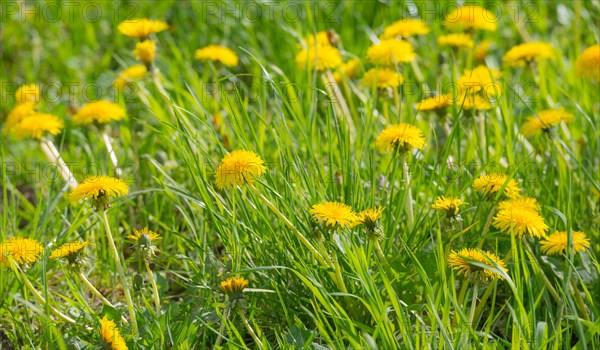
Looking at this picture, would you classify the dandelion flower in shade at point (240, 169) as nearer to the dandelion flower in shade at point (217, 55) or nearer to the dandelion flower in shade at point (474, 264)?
the dandelion flower in shade at point (474, 264)

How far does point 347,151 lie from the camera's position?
6.63 ft

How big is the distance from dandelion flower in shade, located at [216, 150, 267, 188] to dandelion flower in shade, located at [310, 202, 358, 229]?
5.8 inches

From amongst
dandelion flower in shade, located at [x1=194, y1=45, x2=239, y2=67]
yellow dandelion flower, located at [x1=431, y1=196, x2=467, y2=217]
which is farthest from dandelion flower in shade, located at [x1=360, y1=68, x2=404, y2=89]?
yellow dandelion flower, located at [x1=431, y1=196, x2=467, y2=217]

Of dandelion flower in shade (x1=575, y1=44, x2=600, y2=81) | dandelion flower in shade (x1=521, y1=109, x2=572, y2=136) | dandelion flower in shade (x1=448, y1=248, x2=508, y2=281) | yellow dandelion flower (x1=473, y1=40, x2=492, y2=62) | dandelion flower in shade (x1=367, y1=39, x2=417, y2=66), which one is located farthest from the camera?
yellow dandelion flower (x1=473, y1=40, x2=492, y2=62)

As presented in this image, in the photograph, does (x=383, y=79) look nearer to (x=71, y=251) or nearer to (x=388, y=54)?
(x=388, y=54)

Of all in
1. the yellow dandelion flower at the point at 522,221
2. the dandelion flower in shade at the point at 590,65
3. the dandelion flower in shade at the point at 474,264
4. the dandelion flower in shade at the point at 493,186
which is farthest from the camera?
the dandelion flower in shade at the point at 590,65

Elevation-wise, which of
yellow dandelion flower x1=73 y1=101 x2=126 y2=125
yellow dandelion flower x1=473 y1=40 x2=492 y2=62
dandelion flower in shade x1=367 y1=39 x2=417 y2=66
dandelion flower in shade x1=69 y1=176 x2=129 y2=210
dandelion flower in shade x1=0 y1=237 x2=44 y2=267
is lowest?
dandelion flower in shade x1=0 y1=237 x2=44 y2=267

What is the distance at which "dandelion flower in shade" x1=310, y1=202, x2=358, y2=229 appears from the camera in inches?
63.4

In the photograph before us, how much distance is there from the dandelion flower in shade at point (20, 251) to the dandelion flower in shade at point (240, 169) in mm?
465

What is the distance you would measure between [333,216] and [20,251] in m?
0.71

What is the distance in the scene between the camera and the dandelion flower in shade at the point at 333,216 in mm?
1611

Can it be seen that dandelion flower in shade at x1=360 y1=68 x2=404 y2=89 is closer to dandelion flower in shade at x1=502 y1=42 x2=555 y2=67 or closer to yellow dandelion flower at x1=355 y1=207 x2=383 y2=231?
dandelion flower in shade at x1=502 y1=42 x2=555 y2=67

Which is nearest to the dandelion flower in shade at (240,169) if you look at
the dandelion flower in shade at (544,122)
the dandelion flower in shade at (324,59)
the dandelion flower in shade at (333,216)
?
the dandelion flower in shade at (333,216)

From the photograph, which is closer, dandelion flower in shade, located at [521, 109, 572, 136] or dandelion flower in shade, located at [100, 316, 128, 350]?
dandelion flower in shade, located at [100, 316, 128, 350]
